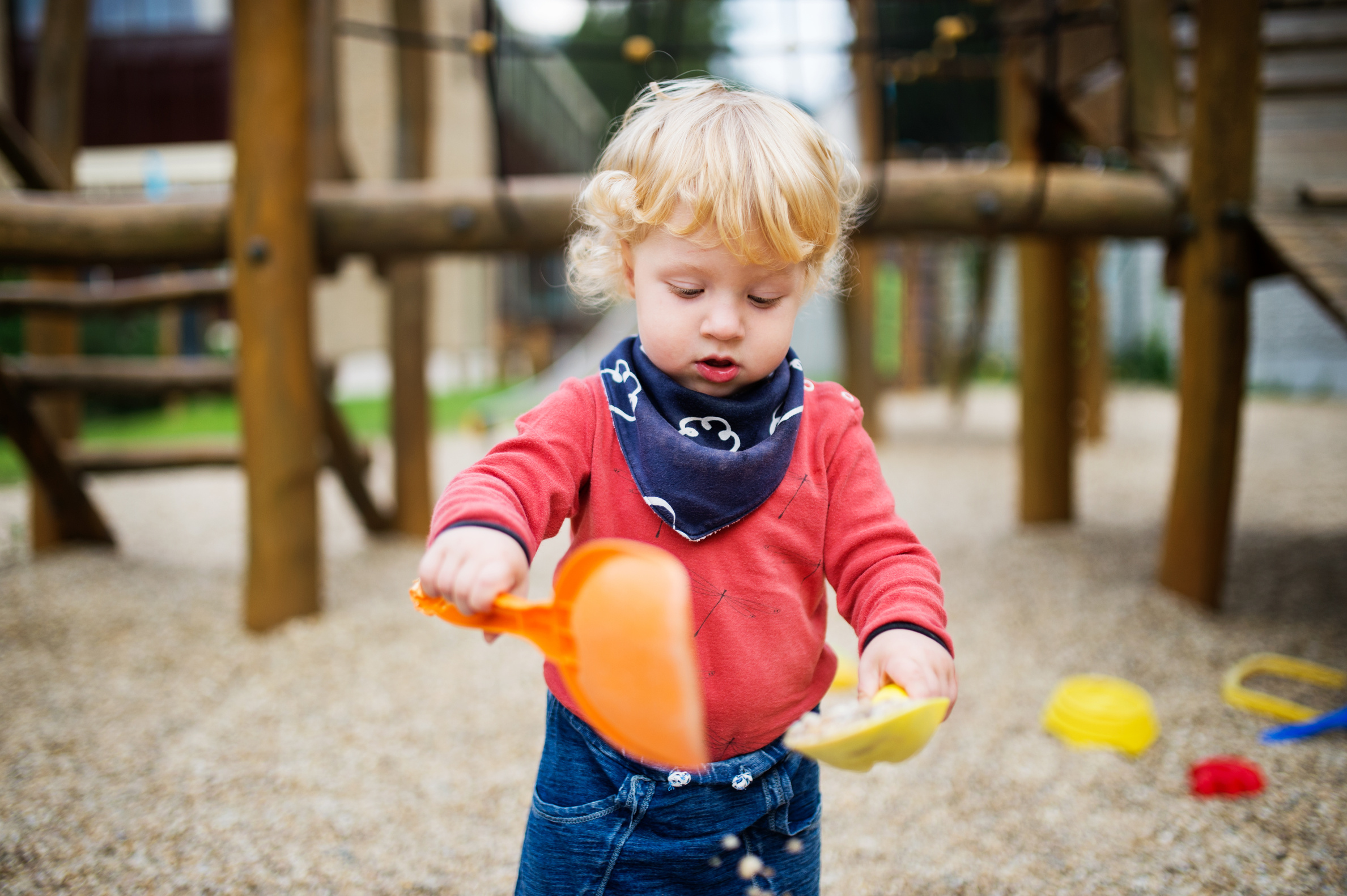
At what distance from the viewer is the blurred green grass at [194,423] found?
6.86 m

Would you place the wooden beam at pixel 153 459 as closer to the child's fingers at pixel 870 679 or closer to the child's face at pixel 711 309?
the child's face at pixel 711 309

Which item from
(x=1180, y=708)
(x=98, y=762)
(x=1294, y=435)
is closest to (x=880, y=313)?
(x=1294, y=435)

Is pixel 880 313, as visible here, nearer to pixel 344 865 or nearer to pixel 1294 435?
pixel 1294 435

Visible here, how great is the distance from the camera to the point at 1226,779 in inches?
74.0

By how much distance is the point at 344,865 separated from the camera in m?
1.71

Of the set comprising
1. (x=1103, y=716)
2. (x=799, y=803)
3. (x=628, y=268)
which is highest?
(x=628, y=268)

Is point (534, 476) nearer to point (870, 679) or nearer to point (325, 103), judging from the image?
point (870, 679)

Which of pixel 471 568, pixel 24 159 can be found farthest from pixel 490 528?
pixel 24 159

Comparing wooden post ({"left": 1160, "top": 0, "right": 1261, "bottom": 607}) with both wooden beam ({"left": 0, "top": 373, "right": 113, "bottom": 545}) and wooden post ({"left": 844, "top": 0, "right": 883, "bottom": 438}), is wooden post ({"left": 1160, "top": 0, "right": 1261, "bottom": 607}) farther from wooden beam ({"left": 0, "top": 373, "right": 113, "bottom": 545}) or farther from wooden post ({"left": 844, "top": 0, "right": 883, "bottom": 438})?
wooden beam ({"left": 0, "top": 373, "right": 113, "bottom": 545})

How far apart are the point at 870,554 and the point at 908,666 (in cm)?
18

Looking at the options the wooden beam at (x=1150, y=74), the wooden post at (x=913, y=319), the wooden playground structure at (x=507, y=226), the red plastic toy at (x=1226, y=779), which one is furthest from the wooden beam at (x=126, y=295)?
the wooden post at (x=913, y=319)

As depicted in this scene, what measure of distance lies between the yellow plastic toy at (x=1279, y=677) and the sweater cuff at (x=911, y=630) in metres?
1.73

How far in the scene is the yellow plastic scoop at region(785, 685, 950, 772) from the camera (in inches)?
30.9

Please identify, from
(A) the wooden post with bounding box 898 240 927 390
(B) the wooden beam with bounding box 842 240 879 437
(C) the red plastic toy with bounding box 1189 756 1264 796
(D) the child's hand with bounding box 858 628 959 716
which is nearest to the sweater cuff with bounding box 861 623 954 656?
(D) the child's hand with bounding box 858 628 959 716
